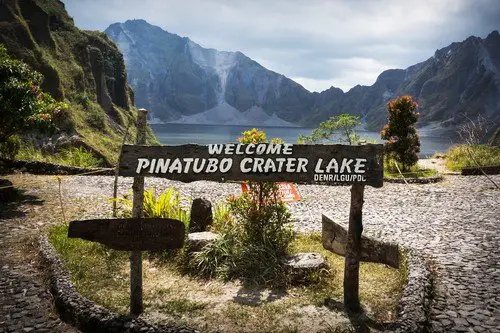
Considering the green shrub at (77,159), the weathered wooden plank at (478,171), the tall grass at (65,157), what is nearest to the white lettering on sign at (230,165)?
the tall grass at (65,157)

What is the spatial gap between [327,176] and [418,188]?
14.8 meters

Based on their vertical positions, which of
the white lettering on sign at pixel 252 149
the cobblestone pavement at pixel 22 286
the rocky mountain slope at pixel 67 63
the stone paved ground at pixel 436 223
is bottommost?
the cobblestone pavement at pixel 22 286

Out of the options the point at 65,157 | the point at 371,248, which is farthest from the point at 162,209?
the point at 65,157

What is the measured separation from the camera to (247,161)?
19.7 ft

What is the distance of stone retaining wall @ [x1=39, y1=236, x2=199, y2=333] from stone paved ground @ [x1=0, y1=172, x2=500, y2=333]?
0.26 m

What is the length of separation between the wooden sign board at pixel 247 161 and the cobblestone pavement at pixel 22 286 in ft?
8.76

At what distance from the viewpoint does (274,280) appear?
7227 mm

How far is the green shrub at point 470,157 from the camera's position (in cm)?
2638

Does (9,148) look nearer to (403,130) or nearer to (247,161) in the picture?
(247,161)

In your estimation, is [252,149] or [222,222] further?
[222,222]

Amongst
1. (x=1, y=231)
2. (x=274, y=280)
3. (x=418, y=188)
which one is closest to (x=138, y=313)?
(x=274, y=280)

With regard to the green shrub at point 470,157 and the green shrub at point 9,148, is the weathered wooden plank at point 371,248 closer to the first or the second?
the green shrub at point 9,148

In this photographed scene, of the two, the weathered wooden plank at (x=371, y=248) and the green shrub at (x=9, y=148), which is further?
the green shrub at (x=9, y=148)

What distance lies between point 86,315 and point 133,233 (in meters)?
1.44
